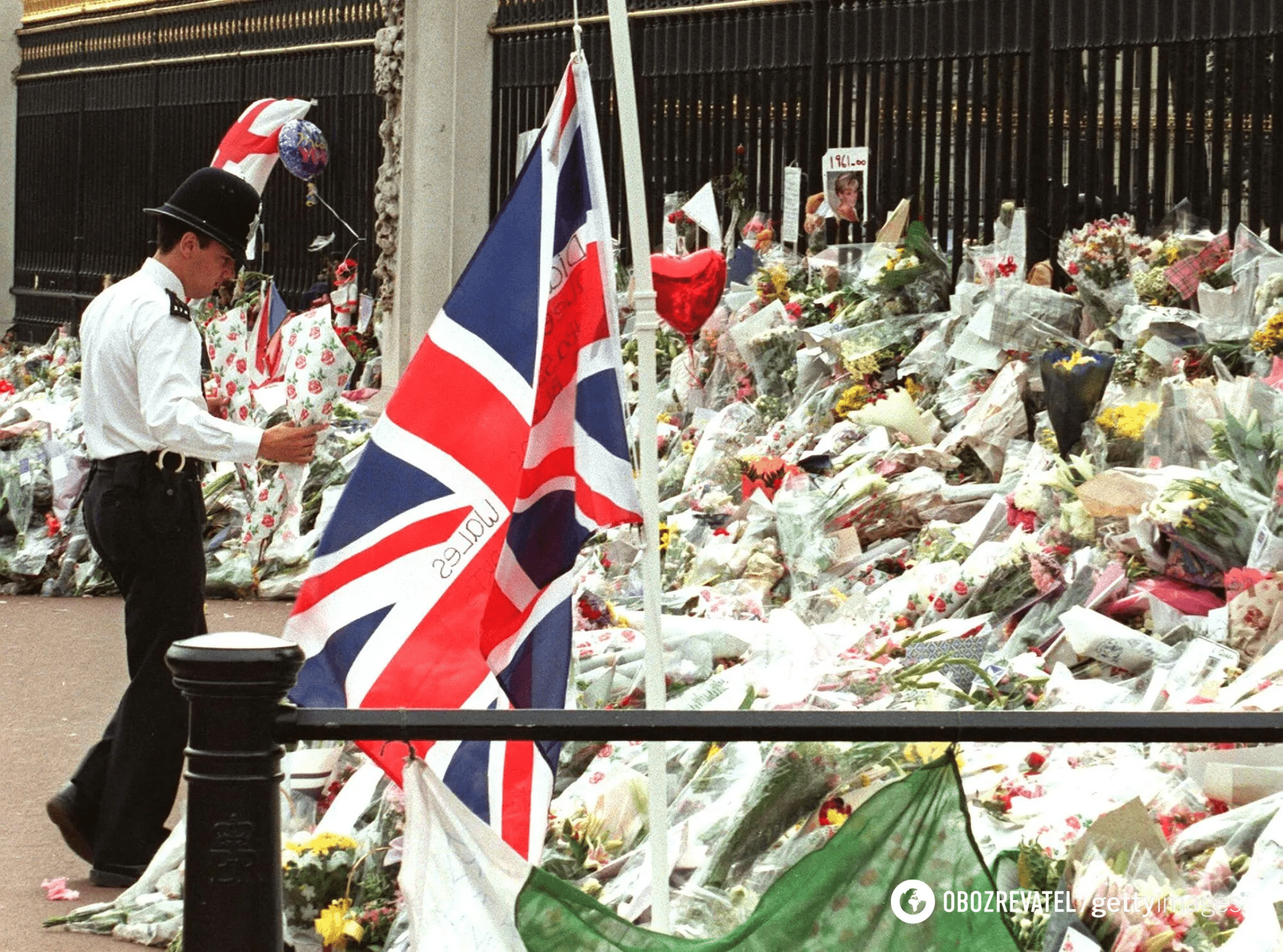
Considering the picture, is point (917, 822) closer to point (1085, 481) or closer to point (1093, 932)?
point (1093, 932)

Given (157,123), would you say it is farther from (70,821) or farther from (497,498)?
(497,498)

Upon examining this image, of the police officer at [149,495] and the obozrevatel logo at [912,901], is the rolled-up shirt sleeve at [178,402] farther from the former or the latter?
the obozrevatel logo at [912,901]

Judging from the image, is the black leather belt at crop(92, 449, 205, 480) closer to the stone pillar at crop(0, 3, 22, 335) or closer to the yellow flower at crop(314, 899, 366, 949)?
the yellow flower at crop(314, 899, 366, 949)

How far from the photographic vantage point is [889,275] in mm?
9297

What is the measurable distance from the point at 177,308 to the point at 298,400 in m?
Answer: 5.89

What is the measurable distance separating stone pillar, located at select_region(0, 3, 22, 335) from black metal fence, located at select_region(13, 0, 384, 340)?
0.12m

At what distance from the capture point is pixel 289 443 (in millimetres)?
5164

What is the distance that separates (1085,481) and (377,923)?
122 inches

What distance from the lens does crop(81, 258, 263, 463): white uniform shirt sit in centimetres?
523

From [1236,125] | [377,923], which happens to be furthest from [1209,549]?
[1236,125]

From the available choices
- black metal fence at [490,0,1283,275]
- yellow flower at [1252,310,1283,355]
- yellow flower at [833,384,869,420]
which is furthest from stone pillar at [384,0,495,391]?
yellow flower at [1252,310,1283,355]

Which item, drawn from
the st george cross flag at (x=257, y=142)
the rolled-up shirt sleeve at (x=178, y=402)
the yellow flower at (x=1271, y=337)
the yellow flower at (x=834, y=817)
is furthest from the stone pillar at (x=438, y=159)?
the yellow flower at (x=834, y=817)

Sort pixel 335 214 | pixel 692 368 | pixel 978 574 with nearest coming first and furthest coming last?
pixel 978 574
pixel 692 368
pixel 335 214

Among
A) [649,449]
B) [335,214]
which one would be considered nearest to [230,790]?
[649,449]
